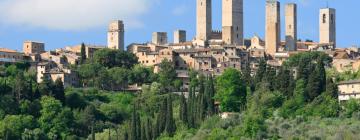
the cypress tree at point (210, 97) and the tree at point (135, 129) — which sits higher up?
the cypress tree at point (210, 97)

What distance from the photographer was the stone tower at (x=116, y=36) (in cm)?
9200

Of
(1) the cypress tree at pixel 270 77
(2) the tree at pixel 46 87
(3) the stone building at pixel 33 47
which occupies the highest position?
(3) the stone building at pixel 33 47

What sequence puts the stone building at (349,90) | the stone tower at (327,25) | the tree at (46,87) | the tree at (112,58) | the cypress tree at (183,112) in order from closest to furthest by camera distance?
the cypress tree at (183,112)
the stone building at (349,90)
the tree at (46,87)
the tree at (112,58)
the stone tower at (327,25)

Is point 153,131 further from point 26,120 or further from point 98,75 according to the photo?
point 98,75

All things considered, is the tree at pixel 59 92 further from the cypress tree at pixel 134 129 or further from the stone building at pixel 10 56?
the cypress tree at pixel 134 129

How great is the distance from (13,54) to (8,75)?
513cm

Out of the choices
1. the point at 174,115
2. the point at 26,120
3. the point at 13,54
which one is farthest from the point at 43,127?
the point at 13,54

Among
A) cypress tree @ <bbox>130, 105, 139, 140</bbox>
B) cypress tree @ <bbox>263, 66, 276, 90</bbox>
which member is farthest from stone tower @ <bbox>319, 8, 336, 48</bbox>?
cypress tree @ <bbox>130, 105, 139, 140</bbox>

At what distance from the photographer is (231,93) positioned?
219ft

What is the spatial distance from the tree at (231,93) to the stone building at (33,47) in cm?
2043

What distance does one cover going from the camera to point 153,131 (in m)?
61.5

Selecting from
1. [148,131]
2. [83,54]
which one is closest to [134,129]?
[148,131]

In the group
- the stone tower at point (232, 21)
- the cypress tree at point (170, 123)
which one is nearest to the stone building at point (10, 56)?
the stone tower at point (232, 21)

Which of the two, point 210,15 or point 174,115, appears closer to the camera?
point 174,115
